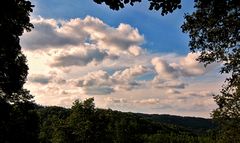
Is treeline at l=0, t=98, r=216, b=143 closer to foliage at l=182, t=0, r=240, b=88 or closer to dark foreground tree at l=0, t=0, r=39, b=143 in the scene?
dark foreground tree at l=0, t=0, r=39, b=143

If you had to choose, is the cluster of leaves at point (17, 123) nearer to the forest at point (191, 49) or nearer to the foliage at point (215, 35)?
the forest at point (191, 49)

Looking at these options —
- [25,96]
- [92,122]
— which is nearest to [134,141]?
[92,122]

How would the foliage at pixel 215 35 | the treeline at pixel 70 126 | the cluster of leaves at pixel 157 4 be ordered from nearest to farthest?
the cluster of leaves at pixel 157 4, the foliage at pixel 215 35, the treeline at pixel 70 126

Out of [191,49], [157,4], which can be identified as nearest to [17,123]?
[191,49]

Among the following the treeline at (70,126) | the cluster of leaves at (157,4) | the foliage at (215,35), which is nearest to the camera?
the cluster of leaves at (157,4)

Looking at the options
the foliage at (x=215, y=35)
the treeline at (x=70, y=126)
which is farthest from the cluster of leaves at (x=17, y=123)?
the foliage at (x=215, y=35)

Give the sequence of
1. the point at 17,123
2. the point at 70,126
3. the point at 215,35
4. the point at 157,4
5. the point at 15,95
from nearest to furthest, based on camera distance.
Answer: the point at 157,4 < the point at 215,35 < the point at 17,123 < the point at 15,95 < the point at 70,126

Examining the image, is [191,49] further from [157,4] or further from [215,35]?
[157,4]

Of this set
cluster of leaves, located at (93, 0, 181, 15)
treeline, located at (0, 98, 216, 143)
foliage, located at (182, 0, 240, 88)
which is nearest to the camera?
cluster of leaves, located at (93, 0, 181, 15)

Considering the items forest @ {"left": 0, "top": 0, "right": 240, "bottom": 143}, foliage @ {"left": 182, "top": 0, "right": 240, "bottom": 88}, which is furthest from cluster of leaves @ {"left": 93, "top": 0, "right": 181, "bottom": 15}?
foliage @ {"left": 182, "top": 0, "right": 240, "bottom": 88}

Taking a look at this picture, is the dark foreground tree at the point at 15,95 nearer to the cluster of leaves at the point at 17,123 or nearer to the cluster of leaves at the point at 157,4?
the cluster of leaves at the point at 17,123

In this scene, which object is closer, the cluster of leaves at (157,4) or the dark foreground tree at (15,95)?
the cluster of leaves at (157,4)

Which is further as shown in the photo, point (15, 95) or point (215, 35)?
point (15, 95)

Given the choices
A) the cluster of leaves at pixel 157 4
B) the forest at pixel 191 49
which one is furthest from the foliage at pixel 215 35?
the cluster of leaves at pixel 157 4
